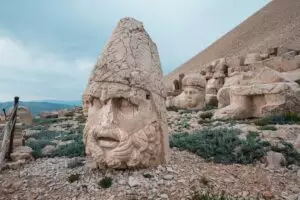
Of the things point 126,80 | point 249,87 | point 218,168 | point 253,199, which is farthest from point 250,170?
point 249,87

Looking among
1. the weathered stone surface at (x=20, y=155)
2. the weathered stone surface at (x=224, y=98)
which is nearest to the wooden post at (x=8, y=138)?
the weathered stone surface at (x=20, y=155)

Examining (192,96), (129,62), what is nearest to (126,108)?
(129,62)

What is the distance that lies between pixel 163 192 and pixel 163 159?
2.84 feet

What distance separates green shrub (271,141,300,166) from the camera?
18.5 ft

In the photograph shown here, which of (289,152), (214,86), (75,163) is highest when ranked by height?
(214,86)

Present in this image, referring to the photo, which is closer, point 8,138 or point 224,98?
point 8,138

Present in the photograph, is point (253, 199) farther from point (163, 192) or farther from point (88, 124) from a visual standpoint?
point (88, 124)

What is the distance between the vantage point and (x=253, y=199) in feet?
14.2

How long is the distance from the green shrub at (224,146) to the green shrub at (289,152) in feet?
0.95

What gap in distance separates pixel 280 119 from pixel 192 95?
6.63 meters

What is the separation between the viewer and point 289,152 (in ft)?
Result: 19.5

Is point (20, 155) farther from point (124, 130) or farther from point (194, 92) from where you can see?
point (194, 92)

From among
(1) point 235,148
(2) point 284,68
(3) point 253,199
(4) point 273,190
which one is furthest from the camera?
(2) point 284,68

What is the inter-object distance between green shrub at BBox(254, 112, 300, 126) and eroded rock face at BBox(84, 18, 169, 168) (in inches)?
189
